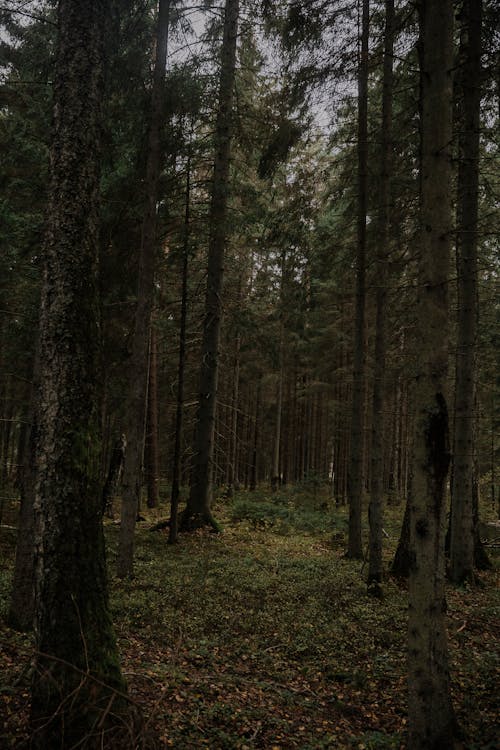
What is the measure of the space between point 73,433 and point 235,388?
1770 cm

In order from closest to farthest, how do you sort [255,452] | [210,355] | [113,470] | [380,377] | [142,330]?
[380,377] → [142,330] → [210,355] → [113,470] → [255,452]

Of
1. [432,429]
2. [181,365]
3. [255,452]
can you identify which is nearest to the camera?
[432,429]

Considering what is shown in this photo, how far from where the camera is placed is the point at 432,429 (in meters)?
4.09

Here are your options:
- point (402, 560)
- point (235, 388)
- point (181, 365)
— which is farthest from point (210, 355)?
point (402, 560)

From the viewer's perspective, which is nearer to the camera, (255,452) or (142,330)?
(142,330)

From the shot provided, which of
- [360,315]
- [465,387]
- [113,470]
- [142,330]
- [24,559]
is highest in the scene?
[360,315]

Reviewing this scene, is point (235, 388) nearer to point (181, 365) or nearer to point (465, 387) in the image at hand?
point (181, 365)

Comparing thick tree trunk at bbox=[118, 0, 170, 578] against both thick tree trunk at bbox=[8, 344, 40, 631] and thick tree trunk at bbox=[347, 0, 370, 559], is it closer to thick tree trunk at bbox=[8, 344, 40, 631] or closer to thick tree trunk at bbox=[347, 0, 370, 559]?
thick tree trunk at bbox=[8, 344, 40, 631]

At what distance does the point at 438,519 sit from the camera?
402cm

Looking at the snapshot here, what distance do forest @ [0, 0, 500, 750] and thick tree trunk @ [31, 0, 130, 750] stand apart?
0.02 metres

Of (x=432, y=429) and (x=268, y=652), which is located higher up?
(x=432, y=429)

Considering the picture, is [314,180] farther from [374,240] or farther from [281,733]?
[281,733]

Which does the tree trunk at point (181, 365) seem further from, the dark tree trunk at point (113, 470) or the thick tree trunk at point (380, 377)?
the thick tree trunk at point (380, 377)

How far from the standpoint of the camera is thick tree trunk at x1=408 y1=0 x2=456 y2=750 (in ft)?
13.2
